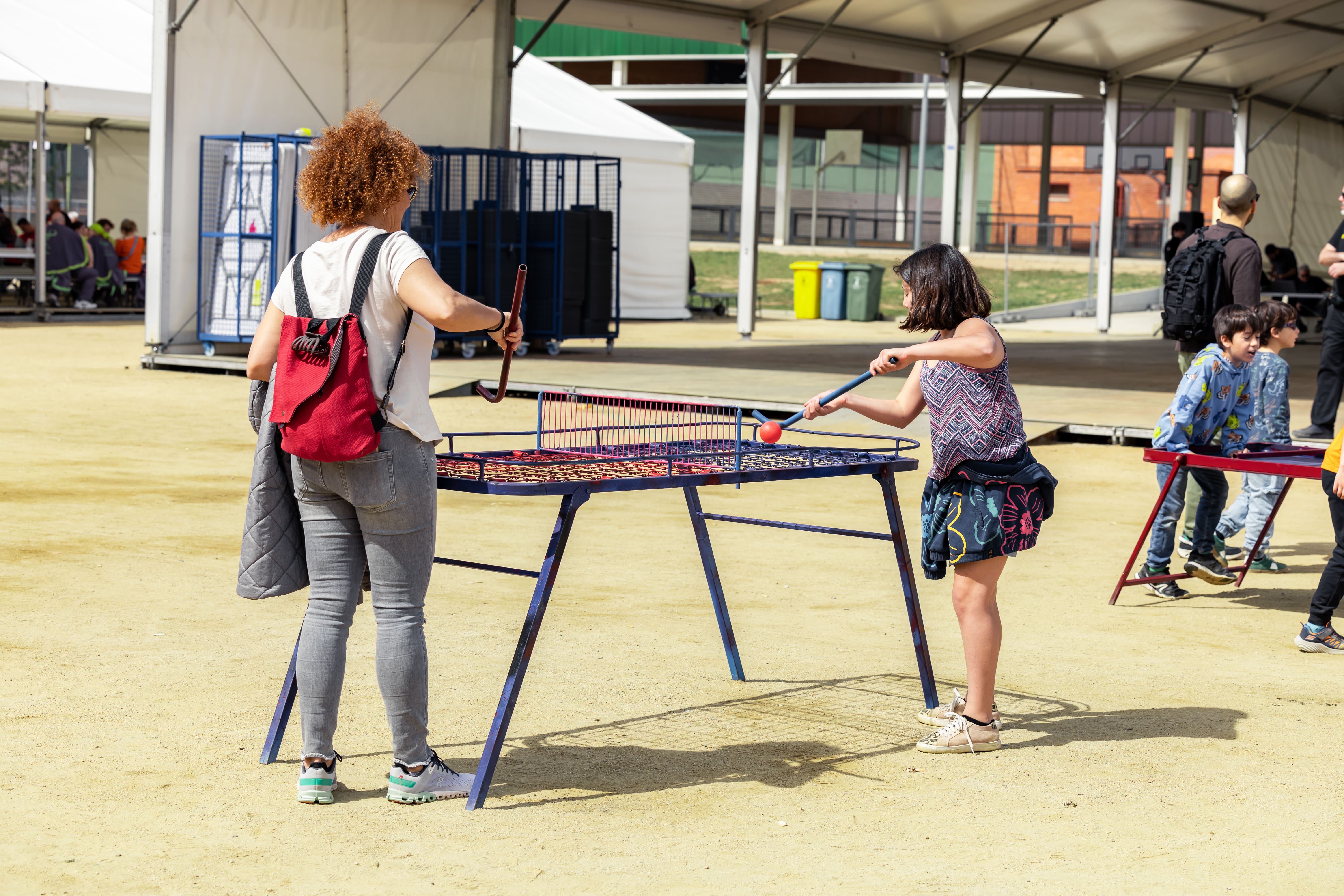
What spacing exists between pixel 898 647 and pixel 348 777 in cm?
230

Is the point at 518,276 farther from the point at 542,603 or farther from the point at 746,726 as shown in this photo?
the point at 746,726

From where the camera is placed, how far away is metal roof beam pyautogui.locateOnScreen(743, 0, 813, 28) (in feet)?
63.6

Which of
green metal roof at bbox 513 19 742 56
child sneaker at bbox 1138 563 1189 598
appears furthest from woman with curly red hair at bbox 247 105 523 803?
green metal roof at bbox 513 19 742 56

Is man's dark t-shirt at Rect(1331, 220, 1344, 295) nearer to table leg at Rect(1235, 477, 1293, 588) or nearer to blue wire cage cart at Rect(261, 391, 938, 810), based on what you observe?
table leg at Rect(1235, 477, 1293, 588)

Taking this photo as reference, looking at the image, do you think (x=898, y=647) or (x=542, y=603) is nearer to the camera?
(x=542, y=603)

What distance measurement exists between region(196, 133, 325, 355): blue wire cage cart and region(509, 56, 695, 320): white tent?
745 cm

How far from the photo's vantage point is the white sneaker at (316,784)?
3.96 metres

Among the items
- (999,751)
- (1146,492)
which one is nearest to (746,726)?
(999,751)

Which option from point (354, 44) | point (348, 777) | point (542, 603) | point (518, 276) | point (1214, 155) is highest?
point (1214, 155)

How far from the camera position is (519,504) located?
8.81 m

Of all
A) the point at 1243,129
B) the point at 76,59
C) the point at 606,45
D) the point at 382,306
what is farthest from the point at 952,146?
the point at 606,45

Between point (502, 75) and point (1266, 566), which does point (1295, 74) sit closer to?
point (502, 75)

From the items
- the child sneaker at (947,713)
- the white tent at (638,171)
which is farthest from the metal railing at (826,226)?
the child sneaker at (947,713)

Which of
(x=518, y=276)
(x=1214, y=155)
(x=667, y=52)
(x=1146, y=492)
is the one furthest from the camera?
(x=1214, y=155)
